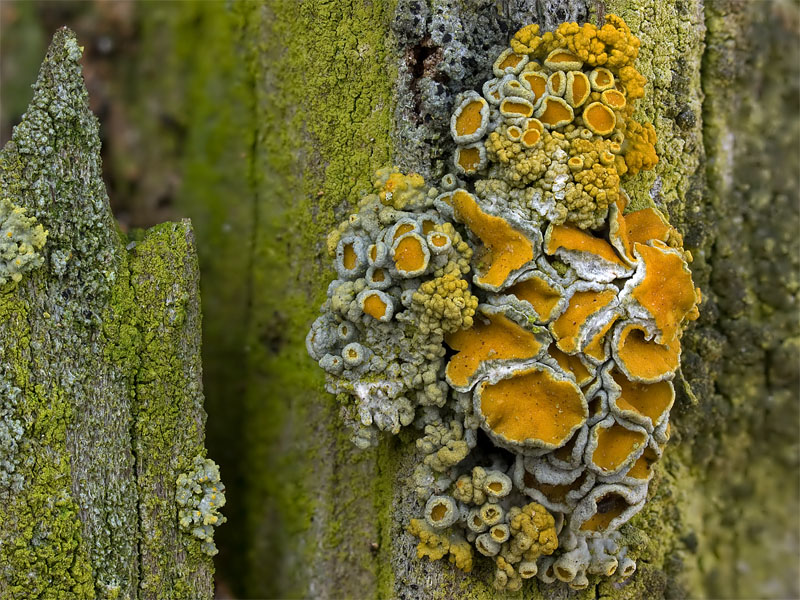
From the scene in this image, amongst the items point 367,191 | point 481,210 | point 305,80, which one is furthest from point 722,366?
point 305,80

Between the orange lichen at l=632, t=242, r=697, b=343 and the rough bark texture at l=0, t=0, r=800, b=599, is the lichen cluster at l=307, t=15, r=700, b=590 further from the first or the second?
the rough bark texture at l=0, t=0, r=800, b=599

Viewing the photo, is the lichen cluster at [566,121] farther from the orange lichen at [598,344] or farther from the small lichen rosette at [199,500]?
the small lichen rosette at [199,500]

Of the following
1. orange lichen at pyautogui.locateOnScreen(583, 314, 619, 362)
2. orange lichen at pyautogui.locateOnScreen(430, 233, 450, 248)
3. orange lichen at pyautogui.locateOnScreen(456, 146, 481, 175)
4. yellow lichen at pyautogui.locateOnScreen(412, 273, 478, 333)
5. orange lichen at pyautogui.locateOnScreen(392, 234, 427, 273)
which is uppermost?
orange lichen at pyautogui.locateOnScreen(456, 146, 481, 175)

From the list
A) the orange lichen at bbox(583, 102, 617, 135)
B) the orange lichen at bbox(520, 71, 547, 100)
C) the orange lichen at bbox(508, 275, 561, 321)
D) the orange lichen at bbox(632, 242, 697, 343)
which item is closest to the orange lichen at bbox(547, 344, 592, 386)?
the orange lichen at bbox(508, 275, 561, 321)

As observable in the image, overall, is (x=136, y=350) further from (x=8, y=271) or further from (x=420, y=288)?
(x=420, y=288)

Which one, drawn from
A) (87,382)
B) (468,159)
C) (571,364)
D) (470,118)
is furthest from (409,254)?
(87,382)
